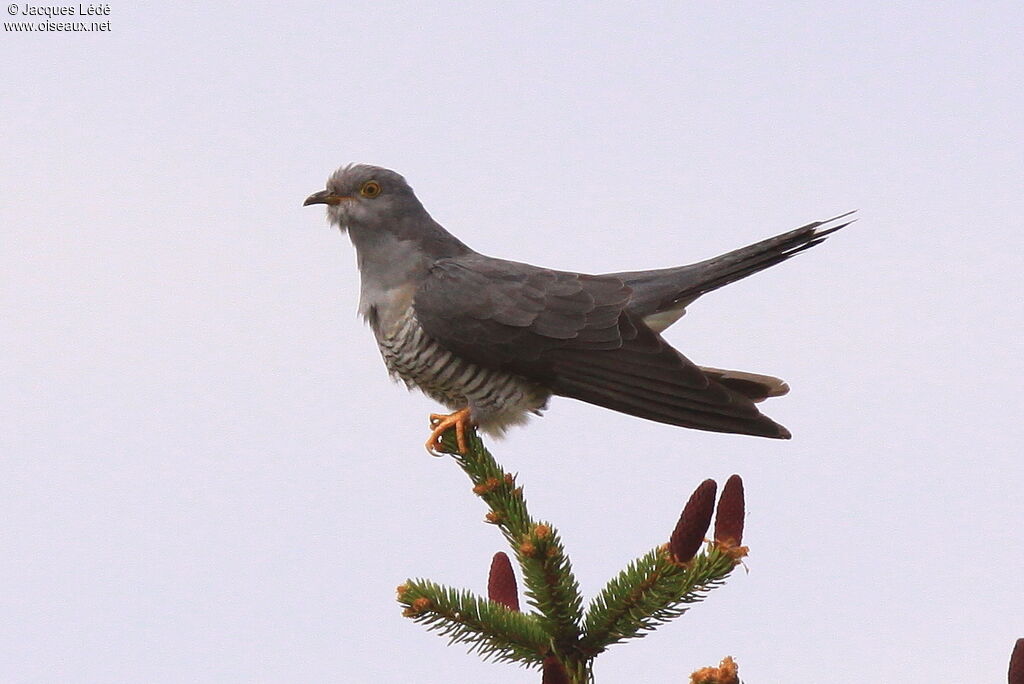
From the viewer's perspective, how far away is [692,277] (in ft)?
17.6

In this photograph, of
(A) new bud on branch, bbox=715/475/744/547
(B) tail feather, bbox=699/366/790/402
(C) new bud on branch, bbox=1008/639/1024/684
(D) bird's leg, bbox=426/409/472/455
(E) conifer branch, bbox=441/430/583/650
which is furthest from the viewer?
(B) tail feather, bbox=699/366/790/402

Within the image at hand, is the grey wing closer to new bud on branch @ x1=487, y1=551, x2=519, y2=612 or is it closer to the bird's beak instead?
the bird's beak

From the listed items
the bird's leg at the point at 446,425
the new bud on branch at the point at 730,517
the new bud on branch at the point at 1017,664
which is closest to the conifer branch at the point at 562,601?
the new bud on branch at the point at 730,517

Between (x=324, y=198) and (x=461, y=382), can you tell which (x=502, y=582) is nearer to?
(x=461, y=382)

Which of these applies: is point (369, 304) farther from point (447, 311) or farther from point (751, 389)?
point (751, 389)

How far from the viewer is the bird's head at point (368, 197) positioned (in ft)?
17.4

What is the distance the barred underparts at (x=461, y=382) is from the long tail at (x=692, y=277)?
74cm

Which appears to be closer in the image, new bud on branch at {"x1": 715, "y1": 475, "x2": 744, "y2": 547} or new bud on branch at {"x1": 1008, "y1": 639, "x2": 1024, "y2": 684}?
new bud on branch at {"x1": 1008, "y1": 639, "x2": 1024, "y2": 684}

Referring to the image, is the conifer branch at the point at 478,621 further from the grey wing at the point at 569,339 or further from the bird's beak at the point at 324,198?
the bird's beak at the point at 324,198

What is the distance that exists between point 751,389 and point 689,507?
2.20m

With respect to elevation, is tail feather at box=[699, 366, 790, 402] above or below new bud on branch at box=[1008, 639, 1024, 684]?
above

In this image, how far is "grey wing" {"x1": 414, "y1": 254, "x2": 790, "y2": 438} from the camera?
4.64 metres

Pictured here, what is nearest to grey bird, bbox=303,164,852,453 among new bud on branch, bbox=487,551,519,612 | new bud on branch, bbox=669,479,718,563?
new bud on branch, bbox=487,551,519,612

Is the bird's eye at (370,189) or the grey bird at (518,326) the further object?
the bird's eye at (370,189)
